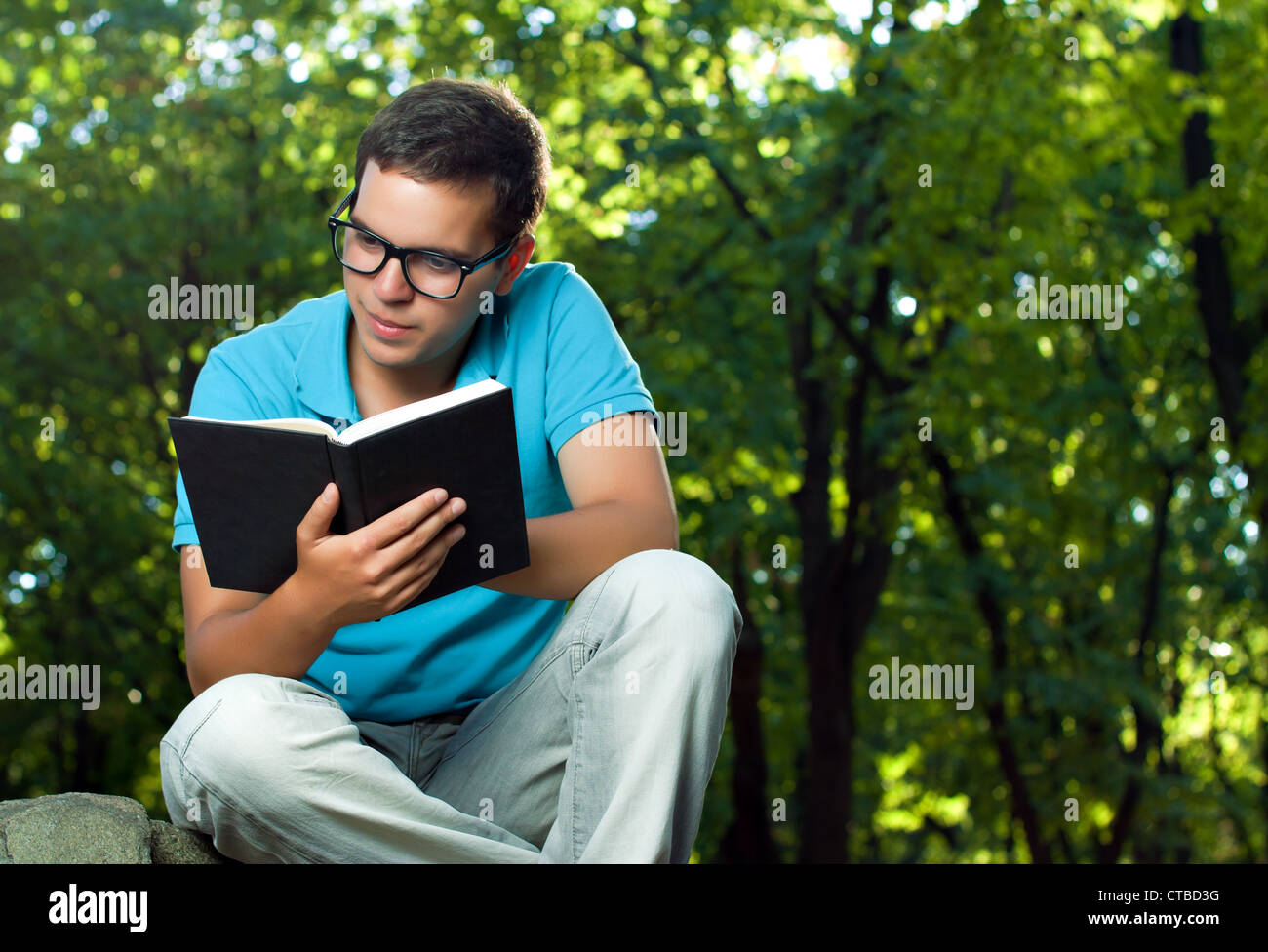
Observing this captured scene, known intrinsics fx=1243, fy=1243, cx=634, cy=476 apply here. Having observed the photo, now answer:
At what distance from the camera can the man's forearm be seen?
2.32 metres

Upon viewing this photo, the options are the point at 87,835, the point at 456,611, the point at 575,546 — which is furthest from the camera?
the point at 456,611

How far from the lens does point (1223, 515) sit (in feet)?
32.5

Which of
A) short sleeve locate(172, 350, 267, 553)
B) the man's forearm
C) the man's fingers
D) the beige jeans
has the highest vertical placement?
short sleeve locate(172, 350, 267, 553)

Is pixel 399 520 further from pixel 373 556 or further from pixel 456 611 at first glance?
pixel 456 611

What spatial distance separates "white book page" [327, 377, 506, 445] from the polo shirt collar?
0.58 m

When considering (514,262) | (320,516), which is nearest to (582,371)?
(514,262)

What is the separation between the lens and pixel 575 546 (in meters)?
2.34

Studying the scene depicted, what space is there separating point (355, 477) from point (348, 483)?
2cm

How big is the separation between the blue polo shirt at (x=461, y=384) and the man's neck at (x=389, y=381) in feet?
0.16

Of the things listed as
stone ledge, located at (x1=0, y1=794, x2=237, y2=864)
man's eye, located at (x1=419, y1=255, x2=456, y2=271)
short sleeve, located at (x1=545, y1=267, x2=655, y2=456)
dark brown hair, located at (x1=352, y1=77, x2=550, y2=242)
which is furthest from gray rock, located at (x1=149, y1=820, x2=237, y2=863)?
dark brown hair, located at (x1=352, y1=77, x2=550, y2=242)

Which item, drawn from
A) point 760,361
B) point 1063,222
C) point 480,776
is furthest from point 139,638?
point 480,776

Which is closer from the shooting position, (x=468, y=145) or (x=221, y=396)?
(x=468, y=145)

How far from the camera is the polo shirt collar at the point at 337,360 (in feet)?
8.55

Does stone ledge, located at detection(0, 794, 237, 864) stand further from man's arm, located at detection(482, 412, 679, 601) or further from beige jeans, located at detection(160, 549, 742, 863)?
man's arm, located at detection(482, 412, 679, 601)
